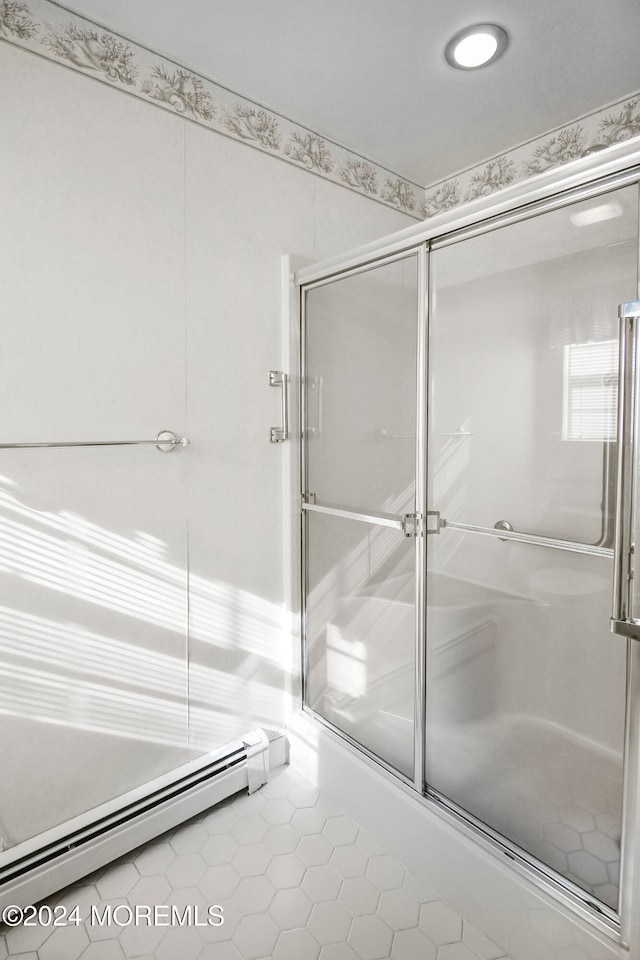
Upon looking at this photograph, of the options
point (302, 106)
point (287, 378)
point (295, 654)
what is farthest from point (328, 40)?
point (295, 654)

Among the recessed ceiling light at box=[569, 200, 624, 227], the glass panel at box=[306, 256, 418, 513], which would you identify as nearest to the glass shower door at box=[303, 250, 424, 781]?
the glass panel at box=[306, 256, 418, 513]

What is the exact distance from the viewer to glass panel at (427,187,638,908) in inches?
43.8

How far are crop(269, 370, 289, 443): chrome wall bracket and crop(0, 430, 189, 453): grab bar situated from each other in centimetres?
33

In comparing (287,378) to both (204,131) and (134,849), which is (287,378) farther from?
(134,849)

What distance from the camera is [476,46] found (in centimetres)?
151

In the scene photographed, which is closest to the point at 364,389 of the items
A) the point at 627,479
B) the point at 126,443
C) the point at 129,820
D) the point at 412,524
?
the point at 412,524

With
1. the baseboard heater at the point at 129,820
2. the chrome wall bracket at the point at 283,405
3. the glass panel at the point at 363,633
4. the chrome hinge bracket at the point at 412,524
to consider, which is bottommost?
the baseboard heater at the point at 129,820

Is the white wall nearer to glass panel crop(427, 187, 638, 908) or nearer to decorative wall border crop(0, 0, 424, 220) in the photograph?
decorative wall border crop(0, 0, 424, 220)

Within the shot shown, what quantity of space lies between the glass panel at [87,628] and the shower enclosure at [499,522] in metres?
0.54

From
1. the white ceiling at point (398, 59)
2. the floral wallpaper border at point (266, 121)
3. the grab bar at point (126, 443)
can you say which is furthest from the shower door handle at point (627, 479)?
the grab bar at point (126, 443)

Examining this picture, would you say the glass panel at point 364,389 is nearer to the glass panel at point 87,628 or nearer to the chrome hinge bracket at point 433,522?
the chrome hinge bracket at point 433,522

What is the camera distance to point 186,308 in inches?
64.1

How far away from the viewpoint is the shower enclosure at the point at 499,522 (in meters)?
1.10

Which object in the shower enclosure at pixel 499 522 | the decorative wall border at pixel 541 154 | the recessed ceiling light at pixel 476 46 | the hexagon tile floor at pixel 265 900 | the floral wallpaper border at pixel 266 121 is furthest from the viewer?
the decorative wall border at pixel 541 154
